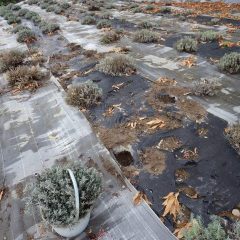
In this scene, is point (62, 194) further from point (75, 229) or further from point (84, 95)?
point (84, 95)

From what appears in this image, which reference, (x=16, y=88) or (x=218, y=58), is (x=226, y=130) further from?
(x=16, y=88)

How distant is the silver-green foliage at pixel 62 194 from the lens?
140 inches

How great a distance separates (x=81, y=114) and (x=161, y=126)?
1894 mm

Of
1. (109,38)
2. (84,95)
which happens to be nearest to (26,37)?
(109,38)

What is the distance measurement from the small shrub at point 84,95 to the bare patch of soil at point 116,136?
1.03m

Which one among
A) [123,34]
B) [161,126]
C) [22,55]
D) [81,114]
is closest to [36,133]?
[81,114]

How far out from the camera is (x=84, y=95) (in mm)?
6949

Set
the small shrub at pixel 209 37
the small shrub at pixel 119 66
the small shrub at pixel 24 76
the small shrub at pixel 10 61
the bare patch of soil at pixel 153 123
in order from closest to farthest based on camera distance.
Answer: the bare patch of soil at pixel 153 123 < the small shrub at pixel 119 66 < the small shrub at pixel 24 76 < the small shrub at pixel 10 61 < the small shrub at pixel 209 37

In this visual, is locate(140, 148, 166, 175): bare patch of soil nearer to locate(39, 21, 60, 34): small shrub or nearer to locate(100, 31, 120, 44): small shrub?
locate(100, 31, 120, 44): small shrub

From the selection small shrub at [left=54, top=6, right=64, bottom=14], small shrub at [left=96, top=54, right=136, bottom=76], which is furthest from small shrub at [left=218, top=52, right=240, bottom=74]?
small shrub at [left=54, top=6, right=64, bottom=14]

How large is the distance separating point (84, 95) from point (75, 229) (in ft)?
12.3

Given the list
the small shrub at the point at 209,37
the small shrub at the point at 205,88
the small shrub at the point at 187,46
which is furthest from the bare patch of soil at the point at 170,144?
the small shrub at the point at 209,37

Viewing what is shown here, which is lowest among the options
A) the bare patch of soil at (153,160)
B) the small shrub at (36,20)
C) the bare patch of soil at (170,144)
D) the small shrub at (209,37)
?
the small shrub at (36,20)

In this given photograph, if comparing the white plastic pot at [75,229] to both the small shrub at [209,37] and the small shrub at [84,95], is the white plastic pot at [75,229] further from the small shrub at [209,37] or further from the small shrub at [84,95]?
the small shrub at [209,37]
